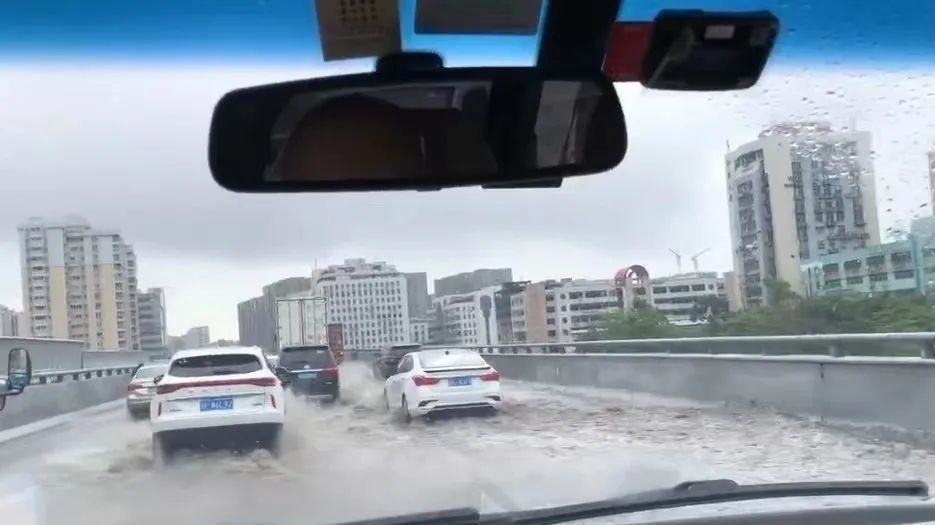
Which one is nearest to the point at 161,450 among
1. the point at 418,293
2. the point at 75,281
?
the point at 418,293

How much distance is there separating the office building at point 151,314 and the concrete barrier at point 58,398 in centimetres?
190

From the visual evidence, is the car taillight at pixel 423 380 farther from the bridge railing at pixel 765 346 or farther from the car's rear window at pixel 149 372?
the car's rear window at pixel 149 372

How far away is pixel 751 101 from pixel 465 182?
3231 mm

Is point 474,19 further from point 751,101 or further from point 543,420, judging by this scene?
point 543,420

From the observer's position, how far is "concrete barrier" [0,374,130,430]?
10.5 metres

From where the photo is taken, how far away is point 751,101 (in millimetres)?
7227

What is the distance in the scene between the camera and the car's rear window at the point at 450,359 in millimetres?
11148

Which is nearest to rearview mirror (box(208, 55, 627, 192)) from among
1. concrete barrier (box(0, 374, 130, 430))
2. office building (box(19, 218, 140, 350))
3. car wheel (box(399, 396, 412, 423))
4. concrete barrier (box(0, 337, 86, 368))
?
office building (box(19, 218, 140, 350))

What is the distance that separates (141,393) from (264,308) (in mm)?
2885

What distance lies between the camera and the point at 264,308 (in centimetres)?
890

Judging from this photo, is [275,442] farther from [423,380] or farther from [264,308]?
[264,308]

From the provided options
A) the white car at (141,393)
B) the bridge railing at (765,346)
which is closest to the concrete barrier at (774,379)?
the bridge railing at (765,346)

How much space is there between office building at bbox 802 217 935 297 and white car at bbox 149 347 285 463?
17.3 ft

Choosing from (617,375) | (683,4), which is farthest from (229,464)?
(683,4)
